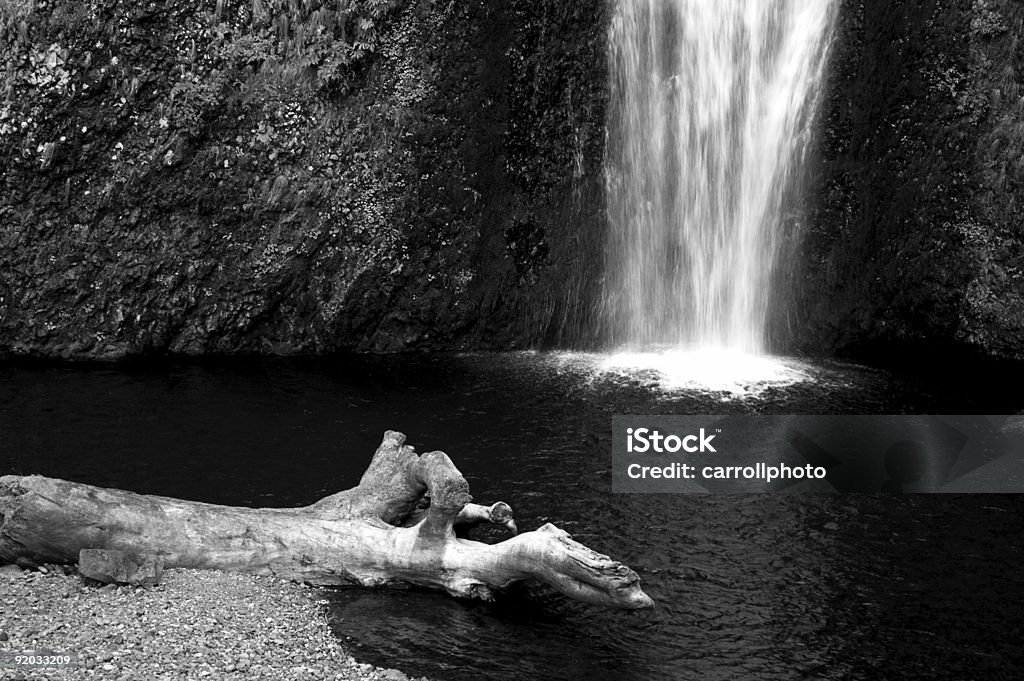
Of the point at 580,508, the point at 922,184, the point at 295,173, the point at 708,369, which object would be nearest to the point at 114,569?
the point at 580,508

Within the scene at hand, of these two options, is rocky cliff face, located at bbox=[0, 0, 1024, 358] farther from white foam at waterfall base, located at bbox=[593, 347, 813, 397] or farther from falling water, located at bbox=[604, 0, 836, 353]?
white foam at waterfall base, located at bbox=[593, 347, 813, 397]

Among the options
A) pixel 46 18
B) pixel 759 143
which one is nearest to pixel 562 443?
pixel 759 143

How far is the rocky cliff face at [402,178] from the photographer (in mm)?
16078

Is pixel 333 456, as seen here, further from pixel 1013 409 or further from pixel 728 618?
pixel 1013 409

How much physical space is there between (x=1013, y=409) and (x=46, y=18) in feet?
48.1

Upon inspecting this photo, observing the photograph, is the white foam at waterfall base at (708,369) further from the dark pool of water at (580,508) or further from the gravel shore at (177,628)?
the gravel shore at (177,628)

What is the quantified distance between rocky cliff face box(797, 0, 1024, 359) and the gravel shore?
36.8ft

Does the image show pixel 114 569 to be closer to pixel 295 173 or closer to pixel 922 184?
pixel 295 173

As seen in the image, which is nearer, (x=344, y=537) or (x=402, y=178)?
(x=344, y=537)

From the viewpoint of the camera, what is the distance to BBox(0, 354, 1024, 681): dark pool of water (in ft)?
26.3

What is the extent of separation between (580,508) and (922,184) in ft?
29.0

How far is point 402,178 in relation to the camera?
55.8 ft

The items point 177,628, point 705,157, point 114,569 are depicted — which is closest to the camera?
point 177,628

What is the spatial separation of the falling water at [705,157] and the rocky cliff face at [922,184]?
0.63 metres
